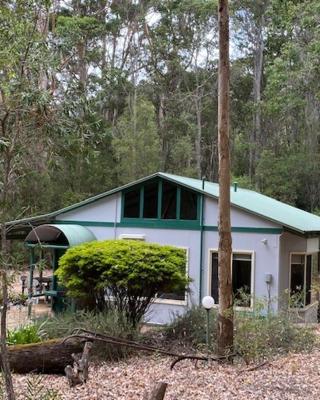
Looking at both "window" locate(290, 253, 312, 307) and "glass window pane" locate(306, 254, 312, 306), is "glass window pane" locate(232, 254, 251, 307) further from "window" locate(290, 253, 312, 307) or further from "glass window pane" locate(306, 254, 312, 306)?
"glass window pane" locate(306, 254, 312, 306)

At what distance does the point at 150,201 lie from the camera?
14.1 metres

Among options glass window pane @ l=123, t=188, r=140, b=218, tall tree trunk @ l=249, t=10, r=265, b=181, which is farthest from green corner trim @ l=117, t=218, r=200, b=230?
tall tree trunk @ l=249, t=10, r=265, b=181

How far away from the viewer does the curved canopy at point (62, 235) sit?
13.7m

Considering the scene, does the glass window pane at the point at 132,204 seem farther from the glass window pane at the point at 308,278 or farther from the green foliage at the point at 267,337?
the green foliage at the point at 267,337

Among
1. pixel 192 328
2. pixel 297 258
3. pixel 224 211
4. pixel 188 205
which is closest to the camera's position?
pixel 224 211

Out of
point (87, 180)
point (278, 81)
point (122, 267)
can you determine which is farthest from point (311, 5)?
point (87, 180)

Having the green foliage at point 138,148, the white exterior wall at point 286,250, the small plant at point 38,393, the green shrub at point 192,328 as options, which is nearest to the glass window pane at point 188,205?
the white exterior wall at point 286,250

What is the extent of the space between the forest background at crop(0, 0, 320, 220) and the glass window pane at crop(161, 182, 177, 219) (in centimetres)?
656

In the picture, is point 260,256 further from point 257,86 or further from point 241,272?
point 257,86

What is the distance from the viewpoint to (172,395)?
18.0 feet

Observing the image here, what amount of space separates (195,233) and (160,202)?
1221 millimetres

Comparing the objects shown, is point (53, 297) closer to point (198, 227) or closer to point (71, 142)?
point (198, 227)

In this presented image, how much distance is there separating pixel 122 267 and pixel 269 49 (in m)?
27.3

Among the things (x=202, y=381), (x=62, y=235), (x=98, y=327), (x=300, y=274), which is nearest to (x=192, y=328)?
(x=98, y=327)
